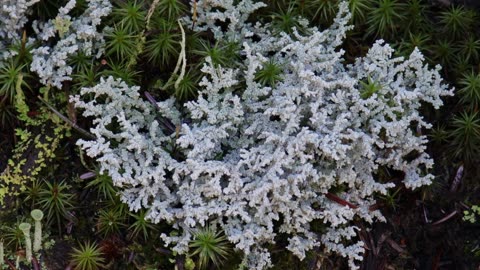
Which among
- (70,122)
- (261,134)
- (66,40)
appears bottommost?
(70,122)

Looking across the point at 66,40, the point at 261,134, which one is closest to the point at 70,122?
the point at 66,40

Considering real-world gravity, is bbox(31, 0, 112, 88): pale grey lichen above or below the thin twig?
above

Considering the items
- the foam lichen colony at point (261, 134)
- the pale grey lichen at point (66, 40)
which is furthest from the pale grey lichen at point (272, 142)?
the pale grey lichen at point (66, 40)

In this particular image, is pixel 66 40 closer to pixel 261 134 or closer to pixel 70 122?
pixel 70 122

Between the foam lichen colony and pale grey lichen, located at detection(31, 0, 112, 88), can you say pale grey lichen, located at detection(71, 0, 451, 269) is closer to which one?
the foam lichen colony

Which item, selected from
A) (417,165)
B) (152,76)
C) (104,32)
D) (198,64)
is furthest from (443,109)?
(104,32)

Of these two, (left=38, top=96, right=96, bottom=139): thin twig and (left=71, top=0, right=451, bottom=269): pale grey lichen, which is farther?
(left=38, top=96, right=96, bottom=139): thin twig

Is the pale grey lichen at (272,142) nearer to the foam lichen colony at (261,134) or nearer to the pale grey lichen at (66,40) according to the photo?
the foam lichen colony at (261,134)

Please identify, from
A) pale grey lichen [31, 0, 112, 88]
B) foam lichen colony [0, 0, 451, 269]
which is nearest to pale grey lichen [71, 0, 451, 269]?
foam lichen colony [0, 0, 451, 269]
